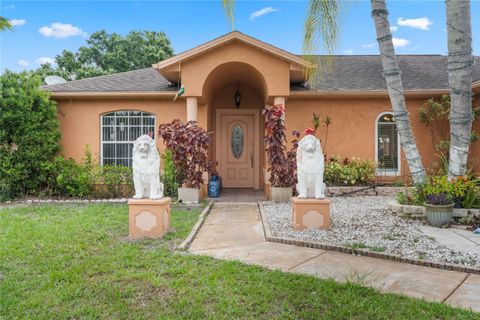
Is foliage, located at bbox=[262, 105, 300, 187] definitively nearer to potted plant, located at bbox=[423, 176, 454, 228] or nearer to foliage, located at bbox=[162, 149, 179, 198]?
foliage, located at bbox=[162, 149, 179, 198]

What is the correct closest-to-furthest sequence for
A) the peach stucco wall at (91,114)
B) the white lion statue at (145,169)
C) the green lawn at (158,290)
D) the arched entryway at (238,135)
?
the green lawn at (158,290), the white lion statue at (145,169), the peach stucco wall at (91,114), the arched entryway at (238,135)

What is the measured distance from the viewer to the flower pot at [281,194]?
8641 mm

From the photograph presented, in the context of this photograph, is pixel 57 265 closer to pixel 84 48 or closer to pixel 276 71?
pixel 276 71

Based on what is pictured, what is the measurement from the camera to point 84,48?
1181 inches

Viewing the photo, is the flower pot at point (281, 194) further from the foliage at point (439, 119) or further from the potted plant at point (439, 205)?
the foliage at point (439, 119)

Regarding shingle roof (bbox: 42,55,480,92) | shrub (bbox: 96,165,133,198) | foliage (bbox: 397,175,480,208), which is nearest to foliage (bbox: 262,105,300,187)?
shingle roof (bbox: 42,55,480,92)

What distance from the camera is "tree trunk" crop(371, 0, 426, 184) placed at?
671 centimetres

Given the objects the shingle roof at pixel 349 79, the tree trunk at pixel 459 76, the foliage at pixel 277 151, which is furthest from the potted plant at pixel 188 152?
the tree trunk at pixel 459 76

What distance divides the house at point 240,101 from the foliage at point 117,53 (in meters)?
18.6

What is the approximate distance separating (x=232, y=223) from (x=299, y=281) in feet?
10.1

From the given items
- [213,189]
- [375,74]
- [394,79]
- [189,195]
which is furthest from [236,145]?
[394,79]

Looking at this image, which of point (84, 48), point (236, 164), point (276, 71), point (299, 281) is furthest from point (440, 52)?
point (84, 48)

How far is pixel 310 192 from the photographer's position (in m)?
5.90

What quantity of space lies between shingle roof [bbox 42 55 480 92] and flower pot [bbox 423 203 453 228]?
16.8ft
